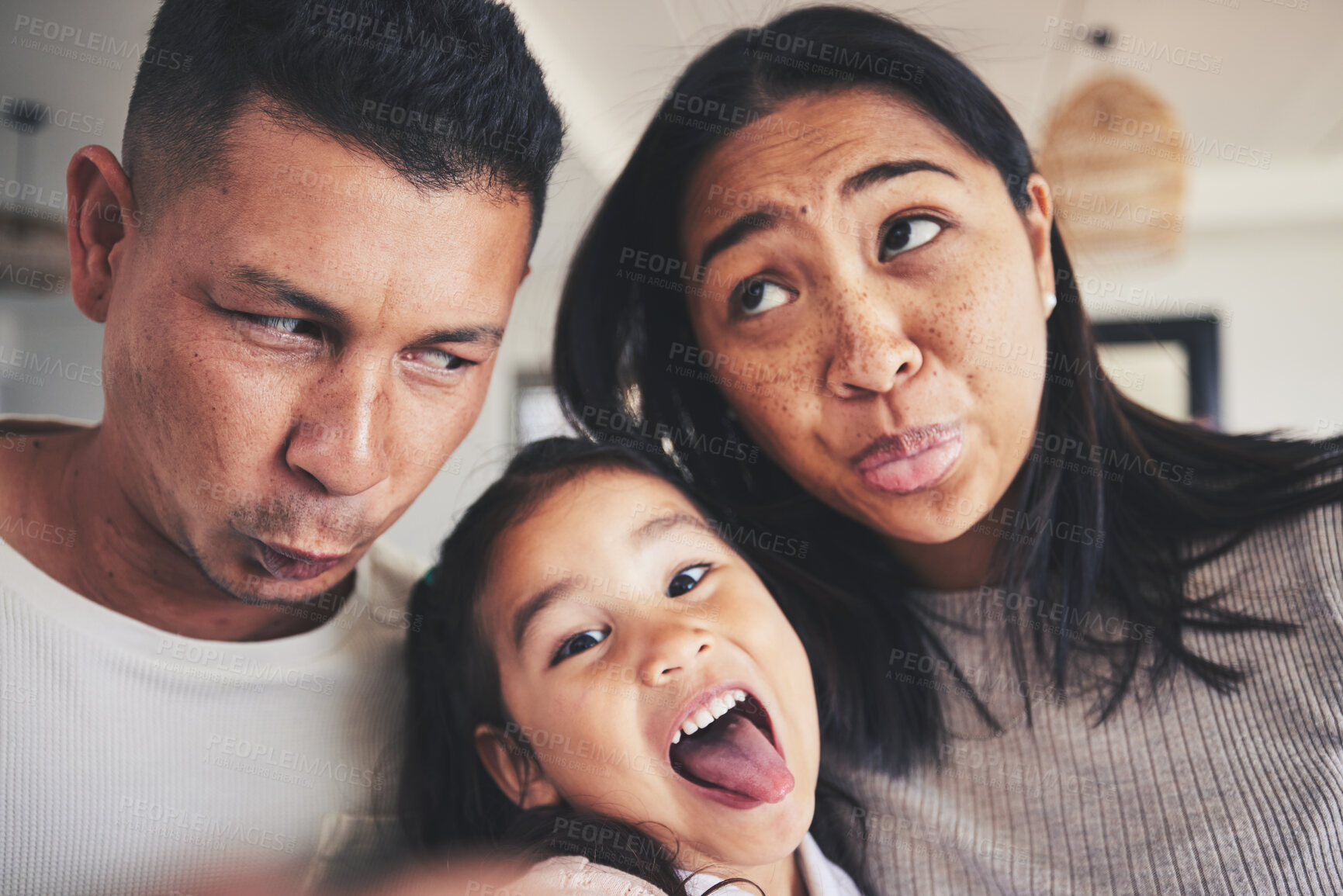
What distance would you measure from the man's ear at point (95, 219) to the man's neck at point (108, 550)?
4.9 inches

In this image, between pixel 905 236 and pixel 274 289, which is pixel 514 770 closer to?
pixel 274 289

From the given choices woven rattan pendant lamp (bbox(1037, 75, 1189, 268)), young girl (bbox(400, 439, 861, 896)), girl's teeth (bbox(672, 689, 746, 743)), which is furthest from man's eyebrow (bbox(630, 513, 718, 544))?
woven rattan pendant lamp (bbox(1037, 75, 1189, 268))

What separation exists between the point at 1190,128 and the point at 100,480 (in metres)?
3.09

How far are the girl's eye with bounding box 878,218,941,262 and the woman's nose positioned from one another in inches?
1.8

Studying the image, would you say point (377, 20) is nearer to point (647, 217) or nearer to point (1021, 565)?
point (647, 217)

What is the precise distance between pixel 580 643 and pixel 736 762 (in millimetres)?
143

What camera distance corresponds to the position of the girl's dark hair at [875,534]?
2.32ft

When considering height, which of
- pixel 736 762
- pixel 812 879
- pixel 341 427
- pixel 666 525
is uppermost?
pixel 341 427

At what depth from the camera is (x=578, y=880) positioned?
0.52 m

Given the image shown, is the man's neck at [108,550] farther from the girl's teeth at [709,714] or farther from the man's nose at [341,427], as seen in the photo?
the girl's teeth at [709,714]

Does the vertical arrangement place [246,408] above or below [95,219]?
below

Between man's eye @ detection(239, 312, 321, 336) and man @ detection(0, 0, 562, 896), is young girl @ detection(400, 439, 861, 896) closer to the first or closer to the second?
man @ detection(0, 0, 562, 896)

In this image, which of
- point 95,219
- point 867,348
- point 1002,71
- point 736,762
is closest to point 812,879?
point 736,762

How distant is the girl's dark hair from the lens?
0.71 metres
